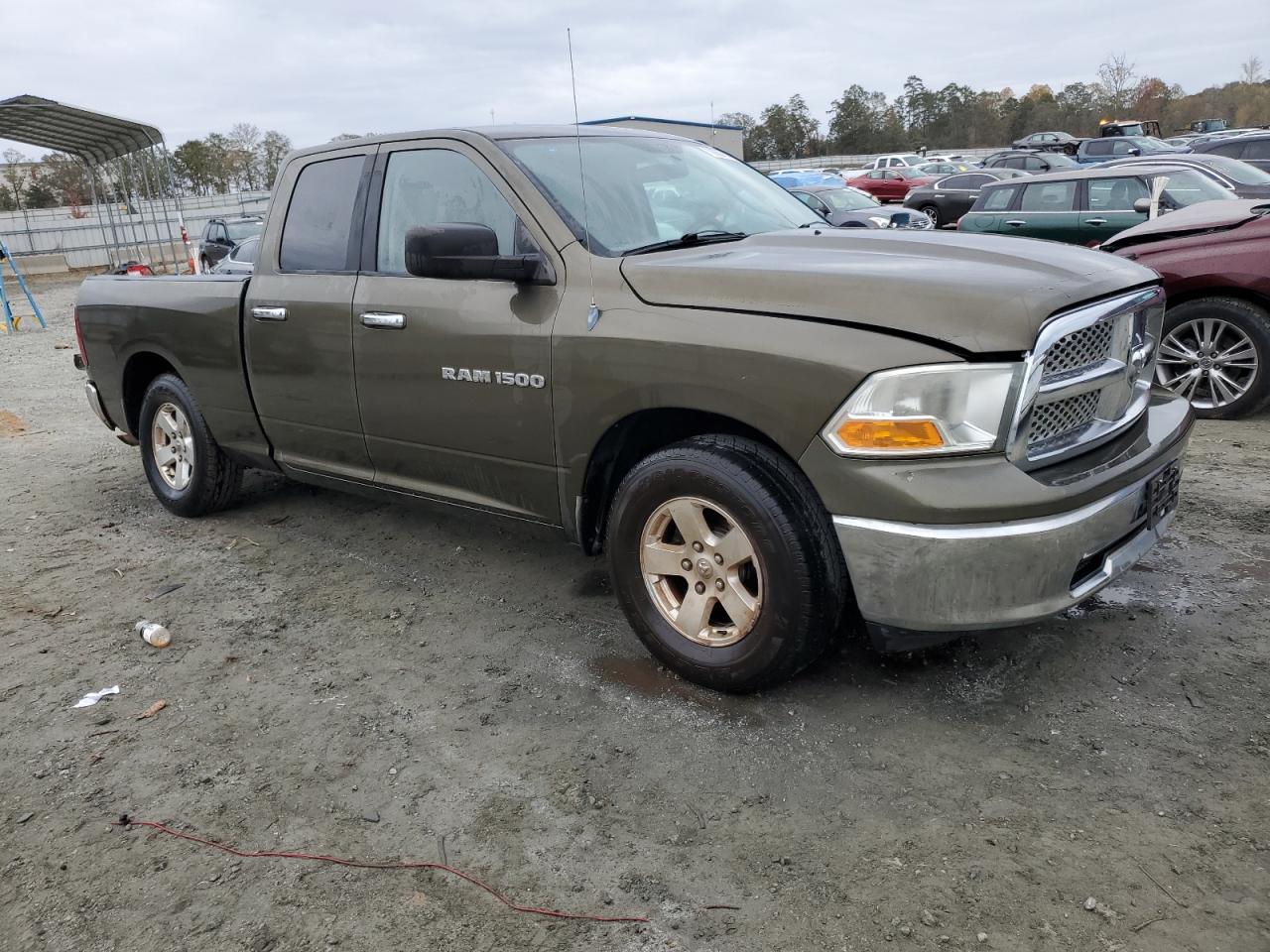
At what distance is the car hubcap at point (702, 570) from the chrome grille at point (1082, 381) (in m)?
0.89

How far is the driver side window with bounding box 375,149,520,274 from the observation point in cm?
364

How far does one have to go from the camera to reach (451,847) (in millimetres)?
2592

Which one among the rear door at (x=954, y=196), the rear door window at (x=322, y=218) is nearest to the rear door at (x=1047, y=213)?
the rear door window at (x=322, y=218)

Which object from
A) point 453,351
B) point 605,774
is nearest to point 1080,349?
point 605,774

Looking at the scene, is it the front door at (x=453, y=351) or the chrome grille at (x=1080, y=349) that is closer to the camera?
the chrome grille at (x=1080, y=349)

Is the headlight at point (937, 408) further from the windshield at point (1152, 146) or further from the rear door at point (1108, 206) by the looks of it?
the windshield at point (1152, 146)

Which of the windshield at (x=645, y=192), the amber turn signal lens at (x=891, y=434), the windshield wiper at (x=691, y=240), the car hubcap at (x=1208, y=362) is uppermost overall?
the windshield at (x=645, y=192)

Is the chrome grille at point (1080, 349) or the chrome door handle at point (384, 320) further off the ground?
the chrome door handle at point (384, 320)

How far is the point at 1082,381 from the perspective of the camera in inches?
114

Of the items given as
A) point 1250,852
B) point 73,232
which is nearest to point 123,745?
point 1250,852

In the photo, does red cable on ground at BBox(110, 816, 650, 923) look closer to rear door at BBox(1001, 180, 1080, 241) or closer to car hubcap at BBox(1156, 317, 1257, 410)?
car hubcap at BBox(1156, 317, 1257, 410)

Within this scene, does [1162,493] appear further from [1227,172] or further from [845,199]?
[845,199]

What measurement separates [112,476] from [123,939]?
5004 mm

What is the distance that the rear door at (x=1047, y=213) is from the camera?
35.6 ft
